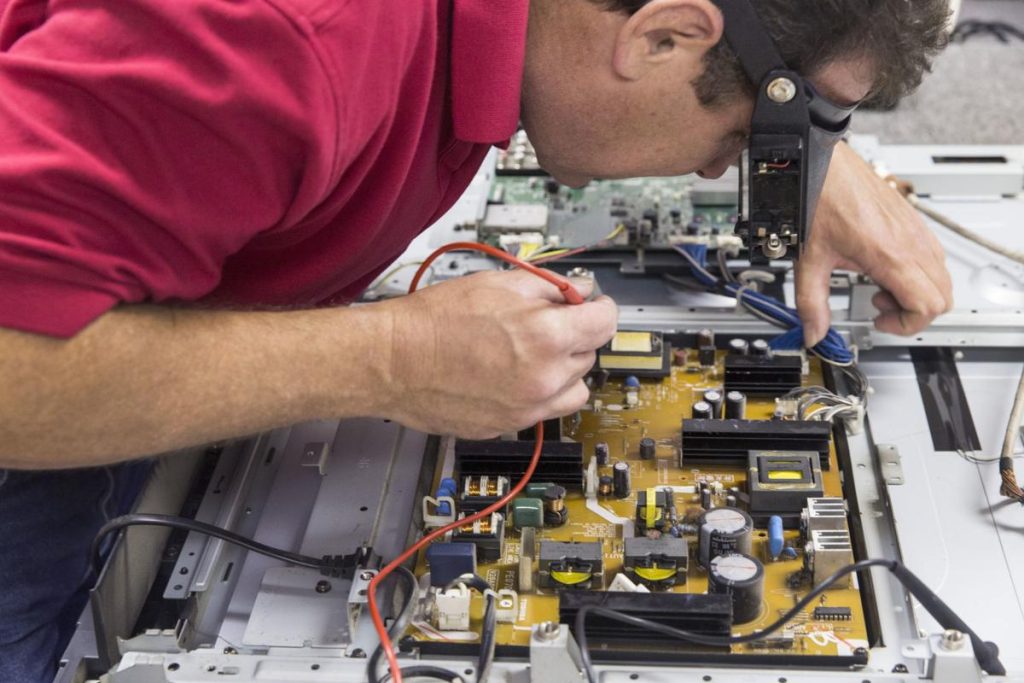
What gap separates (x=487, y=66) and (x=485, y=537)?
2.25ft

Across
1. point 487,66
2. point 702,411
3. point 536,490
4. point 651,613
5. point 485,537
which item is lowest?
point 651,613

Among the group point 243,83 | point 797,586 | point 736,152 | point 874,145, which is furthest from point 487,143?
point 874,145

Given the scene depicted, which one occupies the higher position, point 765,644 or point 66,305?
point 66,305

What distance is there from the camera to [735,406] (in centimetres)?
207

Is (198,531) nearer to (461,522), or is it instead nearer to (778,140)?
(461,522)

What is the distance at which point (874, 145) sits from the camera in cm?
291

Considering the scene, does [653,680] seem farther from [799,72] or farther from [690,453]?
[799,72]

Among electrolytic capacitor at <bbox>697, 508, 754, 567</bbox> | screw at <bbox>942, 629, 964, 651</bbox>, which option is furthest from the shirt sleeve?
screw at <bbox>942, 629, 964, 651</bbox>

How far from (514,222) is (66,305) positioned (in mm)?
1322

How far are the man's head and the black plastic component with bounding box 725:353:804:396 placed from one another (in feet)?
1.37

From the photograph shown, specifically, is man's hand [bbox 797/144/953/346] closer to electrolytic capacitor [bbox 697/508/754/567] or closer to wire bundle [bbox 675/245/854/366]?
wire bundle [bbox 675/245/854/366]

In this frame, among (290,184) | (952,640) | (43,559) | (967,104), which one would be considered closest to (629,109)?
(290,184)

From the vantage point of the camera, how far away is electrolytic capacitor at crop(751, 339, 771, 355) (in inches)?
87.2

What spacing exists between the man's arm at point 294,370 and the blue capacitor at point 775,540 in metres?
0.34
